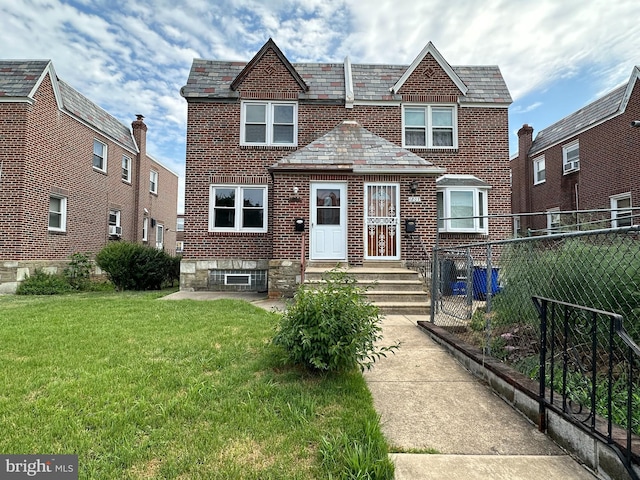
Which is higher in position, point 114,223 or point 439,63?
point 439,63

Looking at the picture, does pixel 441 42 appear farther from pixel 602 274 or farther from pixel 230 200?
pixel 602 274

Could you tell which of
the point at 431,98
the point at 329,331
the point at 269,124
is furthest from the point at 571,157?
the point at 329,331

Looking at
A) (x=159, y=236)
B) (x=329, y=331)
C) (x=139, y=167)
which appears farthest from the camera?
(x=159, y=236)

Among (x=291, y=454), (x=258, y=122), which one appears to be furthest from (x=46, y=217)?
(x=291, y=454)

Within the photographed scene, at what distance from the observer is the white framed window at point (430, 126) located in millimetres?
11406

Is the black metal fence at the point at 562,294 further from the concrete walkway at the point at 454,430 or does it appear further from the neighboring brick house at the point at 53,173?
the neighboring brick house at the point at 53,173

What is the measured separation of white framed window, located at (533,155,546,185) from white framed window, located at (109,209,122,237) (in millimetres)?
22780

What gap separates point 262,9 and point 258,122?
11.5 ft

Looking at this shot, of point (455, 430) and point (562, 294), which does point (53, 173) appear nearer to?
point (455, 430)

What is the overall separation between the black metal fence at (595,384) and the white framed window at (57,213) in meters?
14.9

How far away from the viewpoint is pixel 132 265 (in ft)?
36.7


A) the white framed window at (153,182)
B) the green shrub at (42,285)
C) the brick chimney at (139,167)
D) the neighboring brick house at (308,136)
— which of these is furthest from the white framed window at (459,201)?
the white framed window at (153,182)

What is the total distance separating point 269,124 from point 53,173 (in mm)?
8125

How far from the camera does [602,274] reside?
3371 mm
